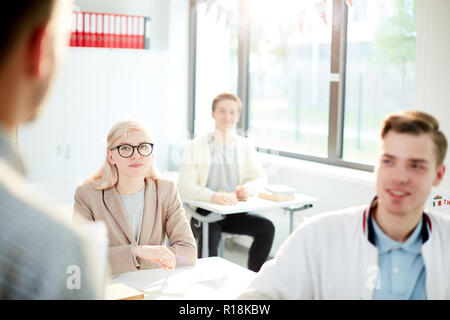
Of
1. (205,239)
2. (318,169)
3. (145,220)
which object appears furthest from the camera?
(318,169)

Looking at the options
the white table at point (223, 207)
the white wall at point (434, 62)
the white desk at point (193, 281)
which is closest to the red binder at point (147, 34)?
the white table at point (223, 207)

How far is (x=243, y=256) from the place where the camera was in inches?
202

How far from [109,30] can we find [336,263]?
4470 millimetres

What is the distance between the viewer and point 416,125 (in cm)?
142

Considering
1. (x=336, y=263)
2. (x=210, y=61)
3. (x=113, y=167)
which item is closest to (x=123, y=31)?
(x=210, y=61)

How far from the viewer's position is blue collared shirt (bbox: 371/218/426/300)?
1414 millimetres

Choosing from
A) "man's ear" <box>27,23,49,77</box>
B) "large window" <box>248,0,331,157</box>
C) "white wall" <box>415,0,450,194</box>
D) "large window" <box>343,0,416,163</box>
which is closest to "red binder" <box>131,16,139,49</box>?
"large window" <box>248,0,331,157</box>

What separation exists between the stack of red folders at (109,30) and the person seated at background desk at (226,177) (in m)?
1.62

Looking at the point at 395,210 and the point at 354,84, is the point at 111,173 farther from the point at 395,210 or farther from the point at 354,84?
the point at 354,84

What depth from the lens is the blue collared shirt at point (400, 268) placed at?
1.41 m

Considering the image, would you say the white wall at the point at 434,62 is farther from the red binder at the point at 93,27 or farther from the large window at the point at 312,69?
the red binder at the point at 93,27

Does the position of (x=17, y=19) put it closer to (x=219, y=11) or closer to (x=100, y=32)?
(x=100, y=32)

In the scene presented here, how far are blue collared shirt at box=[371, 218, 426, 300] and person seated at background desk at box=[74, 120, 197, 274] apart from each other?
110 cm
